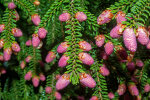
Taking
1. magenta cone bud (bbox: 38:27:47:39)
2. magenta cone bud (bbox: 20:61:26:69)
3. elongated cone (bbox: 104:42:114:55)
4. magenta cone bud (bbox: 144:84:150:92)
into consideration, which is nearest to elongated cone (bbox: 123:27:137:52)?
elongated cone (bbox: 104:42:114:55)

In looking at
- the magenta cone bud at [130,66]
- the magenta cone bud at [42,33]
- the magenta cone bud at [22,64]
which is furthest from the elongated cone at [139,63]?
the magenta cone bud at [22,64]

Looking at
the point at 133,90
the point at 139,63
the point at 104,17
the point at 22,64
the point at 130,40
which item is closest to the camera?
the point at 130,40

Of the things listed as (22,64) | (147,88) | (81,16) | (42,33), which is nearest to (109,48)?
(81,16)

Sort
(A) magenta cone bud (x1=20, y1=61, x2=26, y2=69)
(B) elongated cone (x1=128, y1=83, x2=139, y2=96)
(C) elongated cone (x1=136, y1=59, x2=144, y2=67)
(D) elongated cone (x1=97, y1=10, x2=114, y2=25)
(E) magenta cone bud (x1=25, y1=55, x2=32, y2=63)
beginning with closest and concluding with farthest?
(D) elongated cone (x1=97, y1=10, x2=114, y2=25) → (B) elongated cone (x1=128, y1=83, x2=139, y2=96) → (C) elongated cone (x1=136, y1=59, x2=144, y2=67) → (E) magenta cone bud (x1=25, y1=55, x2=32, y2=63) → (A) magenta cone bud (x1=20, y1=61, x2=26, y2=69)

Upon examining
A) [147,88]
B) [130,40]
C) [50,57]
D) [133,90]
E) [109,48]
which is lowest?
[147,88]

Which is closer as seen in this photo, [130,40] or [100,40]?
[130,40]

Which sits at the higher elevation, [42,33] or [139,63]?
→ [42,33]

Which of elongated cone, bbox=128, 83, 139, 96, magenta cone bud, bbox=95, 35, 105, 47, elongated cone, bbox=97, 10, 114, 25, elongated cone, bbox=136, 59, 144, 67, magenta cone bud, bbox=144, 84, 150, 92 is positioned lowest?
magenta cone bud, bbox=144, 84, 150, 92

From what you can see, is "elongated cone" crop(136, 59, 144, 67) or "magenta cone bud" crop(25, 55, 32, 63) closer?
"elongated cone" crop(136, 59, 144, 67)

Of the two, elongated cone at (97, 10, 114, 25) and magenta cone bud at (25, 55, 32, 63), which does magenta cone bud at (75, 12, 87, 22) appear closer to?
elongated cone at (97, 10, 114, 25)

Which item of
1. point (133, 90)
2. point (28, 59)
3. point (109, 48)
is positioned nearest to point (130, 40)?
point (109, 48)

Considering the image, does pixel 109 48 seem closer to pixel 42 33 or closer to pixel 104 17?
pixel 104 17

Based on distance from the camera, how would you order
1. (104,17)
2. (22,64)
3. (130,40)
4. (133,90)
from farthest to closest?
1. (22,64)
2. (133,90)
3. (104,17)
4. (130,40)

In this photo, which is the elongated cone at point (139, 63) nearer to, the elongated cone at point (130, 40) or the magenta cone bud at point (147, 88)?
the magenta cone bud at point (147, 88)
